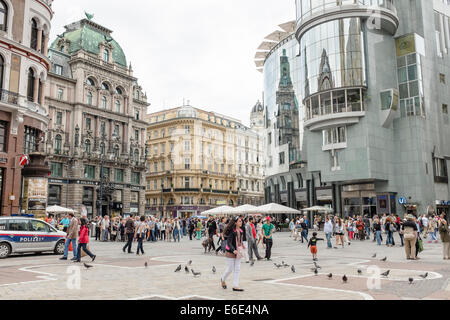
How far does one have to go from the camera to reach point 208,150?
8300 cm

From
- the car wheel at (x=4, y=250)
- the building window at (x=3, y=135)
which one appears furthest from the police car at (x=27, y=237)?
the building window at (x=3, y=135)

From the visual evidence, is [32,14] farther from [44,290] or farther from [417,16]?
[417,16]

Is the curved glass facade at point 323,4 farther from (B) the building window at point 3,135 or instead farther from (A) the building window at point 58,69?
(A) the building window at point 58,69

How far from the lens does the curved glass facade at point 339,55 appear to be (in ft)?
138

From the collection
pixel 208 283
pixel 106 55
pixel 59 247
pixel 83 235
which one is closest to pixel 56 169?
pixel 106 55

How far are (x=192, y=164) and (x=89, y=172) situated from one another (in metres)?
25.8

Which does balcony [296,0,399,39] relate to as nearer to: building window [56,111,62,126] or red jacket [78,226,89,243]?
building window [56,111,62,126]

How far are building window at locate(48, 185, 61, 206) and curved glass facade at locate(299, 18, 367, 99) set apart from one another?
116ft

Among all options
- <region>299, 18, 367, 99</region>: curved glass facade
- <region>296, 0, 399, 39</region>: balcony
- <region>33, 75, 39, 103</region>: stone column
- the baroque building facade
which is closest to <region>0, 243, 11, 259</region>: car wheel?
<region>33, 75, 39, 103</region>: stone column

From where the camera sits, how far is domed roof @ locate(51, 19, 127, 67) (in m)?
59.2

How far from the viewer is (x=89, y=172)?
57.3m

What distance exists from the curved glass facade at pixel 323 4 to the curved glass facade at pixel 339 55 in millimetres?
1738

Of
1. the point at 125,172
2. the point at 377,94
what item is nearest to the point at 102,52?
the point at 125,172
